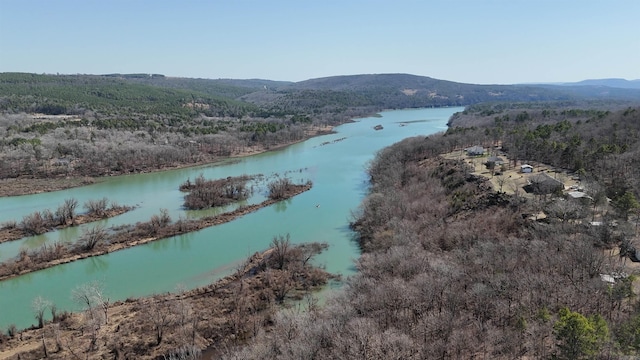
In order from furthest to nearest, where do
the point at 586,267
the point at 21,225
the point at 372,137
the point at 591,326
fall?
the point at 372,137 < the point at 21,225 < the point at 586,267 < the point at 591,326

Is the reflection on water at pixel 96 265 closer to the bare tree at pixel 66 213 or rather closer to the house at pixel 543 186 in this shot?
the bare tree at pixel 66 213

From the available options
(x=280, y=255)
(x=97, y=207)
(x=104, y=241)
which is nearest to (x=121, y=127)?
(x=97, y=207)

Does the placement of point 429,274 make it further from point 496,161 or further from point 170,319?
point 496,161

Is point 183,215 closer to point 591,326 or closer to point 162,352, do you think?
point 162,352

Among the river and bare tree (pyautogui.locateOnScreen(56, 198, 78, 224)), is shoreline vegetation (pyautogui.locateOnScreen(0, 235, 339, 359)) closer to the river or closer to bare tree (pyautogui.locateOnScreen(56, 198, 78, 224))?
the river

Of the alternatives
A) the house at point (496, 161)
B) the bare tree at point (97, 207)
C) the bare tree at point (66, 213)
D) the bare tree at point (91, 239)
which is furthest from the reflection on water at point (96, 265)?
the house at point (496, 161)

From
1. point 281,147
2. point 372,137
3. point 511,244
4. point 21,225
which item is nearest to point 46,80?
point 281,147
